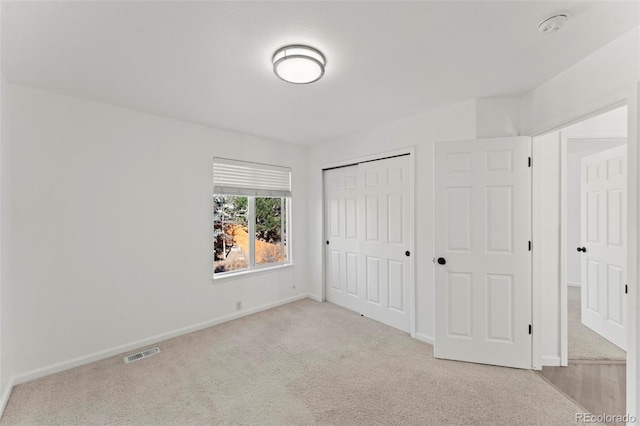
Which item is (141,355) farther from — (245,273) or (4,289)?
(245,273)

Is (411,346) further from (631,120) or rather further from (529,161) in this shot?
(631,120)

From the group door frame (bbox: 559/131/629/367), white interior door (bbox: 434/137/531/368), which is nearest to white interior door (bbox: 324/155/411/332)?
Answer: white interior door (bbox: 434/137/531/368)

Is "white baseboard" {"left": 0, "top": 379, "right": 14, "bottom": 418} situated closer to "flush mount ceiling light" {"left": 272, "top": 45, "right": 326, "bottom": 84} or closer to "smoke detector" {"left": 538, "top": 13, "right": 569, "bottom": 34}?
"flush mount ceiling light" {"left": 272, "top": 45, "right": 326, "bottom": 84}

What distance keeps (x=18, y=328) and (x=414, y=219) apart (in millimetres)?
3801

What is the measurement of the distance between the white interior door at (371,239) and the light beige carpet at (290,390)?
678 mm

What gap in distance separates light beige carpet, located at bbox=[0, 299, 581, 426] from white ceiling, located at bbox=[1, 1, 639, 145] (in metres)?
2.49

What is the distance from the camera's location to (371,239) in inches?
146

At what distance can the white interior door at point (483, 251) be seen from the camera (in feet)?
8.02

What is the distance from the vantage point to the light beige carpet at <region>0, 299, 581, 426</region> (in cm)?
188

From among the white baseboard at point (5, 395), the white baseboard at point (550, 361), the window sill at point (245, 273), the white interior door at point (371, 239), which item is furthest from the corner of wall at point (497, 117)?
the white baseboard at point (5, 395)

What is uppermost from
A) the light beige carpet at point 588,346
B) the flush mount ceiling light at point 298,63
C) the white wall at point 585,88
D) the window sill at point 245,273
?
the flush mount ceiling light at point 298,63

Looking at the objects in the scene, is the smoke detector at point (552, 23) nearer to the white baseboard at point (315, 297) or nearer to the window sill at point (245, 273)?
the window sill at point (245, 273)

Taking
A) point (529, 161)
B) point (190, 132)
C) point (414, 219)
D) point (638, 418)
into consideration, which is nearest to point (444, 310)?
point (414, 219)

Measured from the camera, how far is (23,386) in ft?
7.28
